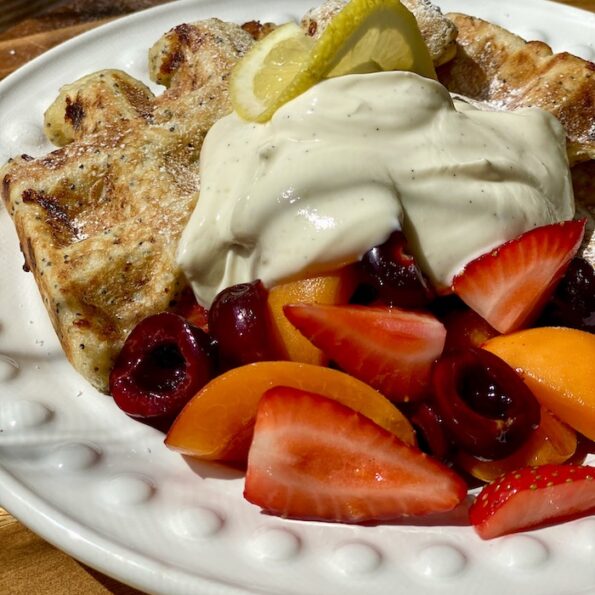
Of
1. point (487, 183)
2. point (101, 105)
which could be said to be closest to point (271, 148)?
point (487, 183)

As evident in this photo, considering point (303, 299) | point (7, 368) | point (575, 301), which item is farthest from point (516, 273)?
point (7, 368)

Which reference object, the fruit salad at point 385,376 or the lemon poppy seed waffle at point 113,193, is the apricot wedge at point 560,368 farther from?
the lemon poppy seed waffle at point 113,193

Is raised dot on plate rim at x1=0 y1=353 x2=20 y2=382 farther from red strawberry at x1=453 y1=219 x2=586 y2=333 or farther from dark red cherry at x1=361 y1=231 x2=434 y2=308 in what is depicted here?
red strawberry at x1=453 y1=219 x2=586 y2=333

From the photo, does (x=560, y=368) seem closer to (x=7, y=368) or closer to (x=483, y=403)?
(x=483, y=403)

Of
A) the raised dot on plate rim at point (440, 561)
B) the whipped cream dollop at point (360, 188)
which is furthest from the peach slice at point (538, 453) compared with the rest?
the whipped cream dollop at point (360, 188)

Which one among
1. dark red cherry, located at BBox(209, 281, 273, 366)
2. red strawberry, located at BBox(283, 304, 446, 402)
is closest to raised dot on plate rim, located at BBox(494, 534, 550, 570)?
red strawberry, located at BBox(283, 304, 446, 402)

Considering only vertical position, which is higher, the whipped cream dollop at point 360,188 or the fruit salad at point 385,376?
the whipped cream dollop at point 360,188
